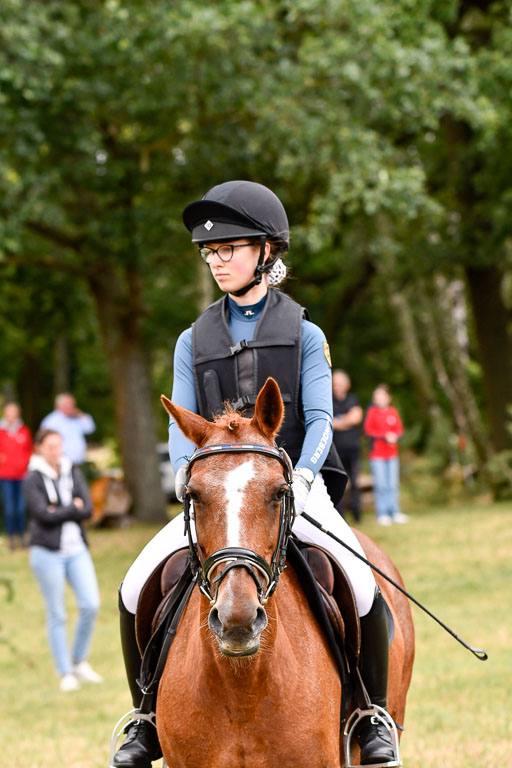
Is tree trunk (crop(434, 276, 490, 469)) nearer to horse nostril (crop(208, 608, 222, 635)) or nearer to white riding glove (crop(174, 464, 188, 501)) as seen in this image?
white riding glove (crop(174, 464, 188, 501))

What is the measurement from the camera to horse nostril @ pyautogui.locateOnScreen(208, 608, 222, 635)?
327 centimetres

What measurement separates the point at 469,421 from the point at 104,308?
32.5ft

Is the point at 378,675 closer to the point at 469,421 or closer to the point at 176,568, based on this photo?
the point at 176,568

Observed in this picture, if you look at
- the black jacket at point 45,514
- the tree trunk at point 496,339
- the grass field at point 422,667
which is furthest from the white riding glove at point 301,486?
the tree trunk at point 496,339

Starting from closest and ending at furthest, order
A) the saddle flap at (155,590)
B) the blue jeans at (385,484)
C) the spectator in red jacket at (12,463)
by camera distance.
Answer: the saddle flap at (155,590) < the blue jeans at (385,484) < the spectator in red jacket at (12,463)

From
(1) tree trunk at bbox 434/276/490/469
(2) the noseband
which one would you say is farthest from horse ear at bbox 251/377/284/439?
(1) tree trunk at bbox 434/276/490/469

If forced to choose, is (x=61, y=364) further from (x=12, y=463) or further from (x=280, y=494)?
(x=280, y=494)

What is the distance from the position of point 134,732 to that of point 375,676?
109 centimetres

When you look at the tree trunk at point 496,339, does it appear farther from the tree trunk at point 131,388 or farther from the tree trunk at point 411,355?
the tree trunk at point 131,388

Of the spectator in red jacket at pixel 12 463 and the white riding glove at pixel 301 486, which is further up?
the white riding glove at pixel 301 486

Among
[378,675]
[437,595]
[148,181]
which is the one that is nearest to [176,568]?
[378,675]

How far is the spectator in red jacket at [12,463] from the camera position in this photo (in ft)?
65.1

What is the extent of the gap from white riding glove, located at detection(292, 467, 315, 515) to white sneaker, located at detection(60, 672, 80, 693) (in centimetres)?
721

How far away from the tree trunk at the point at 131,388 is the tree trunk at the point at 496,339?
7888 millimetres
